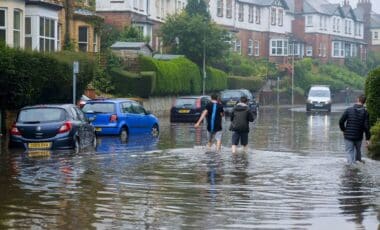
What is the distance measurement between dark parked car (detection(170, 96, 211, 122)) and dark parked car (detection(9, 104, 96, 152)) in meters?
19.1

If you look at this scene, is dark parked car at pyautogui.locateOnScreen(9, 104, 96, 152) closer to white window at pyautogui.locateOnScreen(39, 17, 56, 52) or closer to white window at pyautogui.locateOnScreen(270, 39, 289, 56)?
white window at pyautogui.locateOnScreen(39, 17, 56, 52)

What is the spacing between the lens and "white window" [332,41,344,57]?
111 m

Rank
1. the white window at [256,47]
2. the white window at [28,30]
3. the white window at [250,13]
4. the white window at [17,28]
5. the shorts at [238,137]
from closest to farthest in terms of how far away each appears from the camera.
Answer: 1. the shorts at [238,137]
2. the white window at [17,28]
3. the white window at [28,30]
4. the white window at [250,13]
5. the white window at [256,47]

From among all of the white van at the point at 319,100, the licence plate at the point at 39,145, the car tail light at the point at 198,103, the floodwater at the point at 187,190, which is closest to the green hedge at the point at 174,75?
the white van at the point at 319,100

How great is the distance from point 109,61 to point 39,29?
33.3 feet

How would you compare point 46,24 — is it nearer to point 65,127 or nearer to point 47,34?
point 47,34

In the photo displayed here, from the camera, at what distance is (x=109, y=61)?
165 feet

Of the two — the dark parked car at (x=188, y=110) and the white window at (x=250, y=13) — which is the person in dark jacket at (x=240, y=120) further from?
the white window at (x=250, y=13)

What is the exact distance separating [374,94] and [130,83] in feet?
95.1

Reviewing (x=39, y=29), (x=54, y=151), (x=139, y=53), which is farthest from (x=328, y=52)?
(x=54, y=151)

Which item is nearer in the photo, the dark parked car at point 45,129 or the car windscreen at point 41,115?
the dark parked car at point 45,129

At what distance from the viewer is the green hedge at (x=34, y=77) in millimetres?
27906

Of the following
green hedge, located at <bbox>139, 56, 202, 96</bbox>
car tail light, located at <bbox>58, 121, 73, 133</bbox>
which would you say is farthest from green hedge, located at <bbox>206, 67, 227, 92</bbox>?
car tail light, located at <bbox>58, 121, 73, 133</bbox>

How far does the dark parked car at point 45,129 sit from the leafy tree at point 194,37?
4246cm
